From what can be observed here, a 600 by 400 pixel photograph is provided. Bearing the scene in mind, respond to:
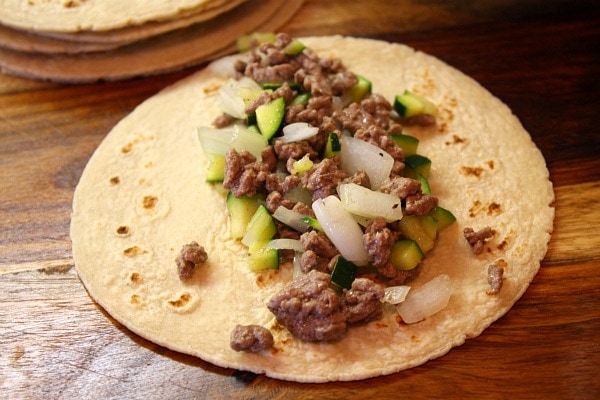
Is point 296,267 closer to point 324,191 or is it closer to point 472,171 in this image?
point 324,191

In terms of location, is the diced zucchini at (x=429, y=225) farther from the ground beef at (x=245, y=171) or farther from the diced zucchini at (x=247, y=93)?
the diced zucchini at (x=247, y=93)

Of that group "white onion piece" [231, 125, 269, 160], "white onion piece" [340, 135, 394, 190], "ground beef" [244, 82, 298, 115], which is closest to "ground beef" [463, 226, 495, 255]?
"white onion piece" [340, 135, 394, 190]

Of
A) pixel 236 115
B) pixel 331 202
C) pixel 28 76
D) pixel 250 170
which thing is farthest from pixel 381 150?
pixel 28 76

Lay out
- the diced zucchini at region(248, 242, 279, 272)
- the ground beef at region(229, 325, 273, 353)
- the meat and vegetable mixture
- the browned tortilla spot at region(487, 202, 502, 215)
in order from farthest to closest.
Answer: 1. the browned tortilla spot at region(487, 202, 502, 215)
2. the diced zucchini at region(248, 242, 279, 272)
3. the meat and vegetable mixture
4. the ground beef at region(229, 325, 273, 353)

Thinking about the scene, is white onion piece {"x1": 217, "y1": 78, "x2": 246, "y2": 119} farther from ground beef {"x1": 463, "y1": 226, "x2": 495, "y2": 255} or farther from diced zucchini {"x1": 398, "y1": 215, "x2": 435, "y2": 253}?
ground beef {"x1": 463, "y1": 226, "x2": 495, "y2": 255}

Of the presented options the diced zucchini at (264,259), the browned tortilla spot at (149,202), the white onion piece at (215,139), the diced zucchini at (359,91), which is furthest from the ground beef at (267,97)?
the diced zucchini at (264,259)

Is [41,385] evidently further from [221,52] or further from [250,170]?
[221,52]
